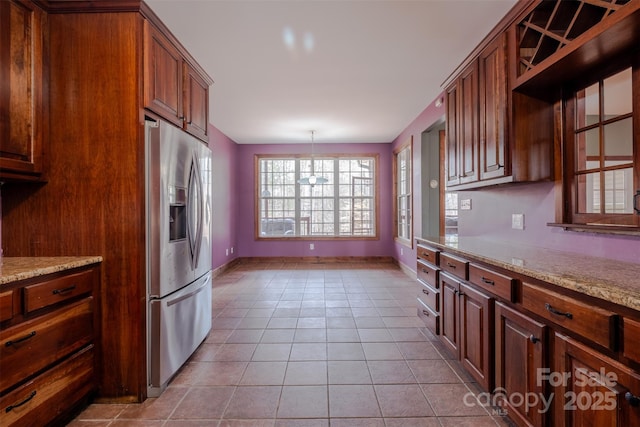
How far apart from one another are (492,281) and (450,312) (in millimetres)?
695

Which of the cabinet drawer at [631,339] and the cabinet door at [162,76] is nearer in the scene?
the cabinet drawer at [631,339]

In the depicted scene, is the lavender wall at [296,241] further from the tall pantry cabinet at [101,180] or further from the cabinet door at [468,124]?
the tall pantry cabinet at [101,180]

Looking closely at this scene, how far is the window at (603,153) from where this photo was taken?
155 centimetres

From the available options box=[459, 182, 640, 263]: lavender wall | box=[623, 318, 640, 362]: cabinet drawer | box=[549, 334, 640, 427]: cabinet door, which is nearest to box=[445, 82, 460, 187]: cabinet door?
box=[459, 182, 640, 263]: lavender wall

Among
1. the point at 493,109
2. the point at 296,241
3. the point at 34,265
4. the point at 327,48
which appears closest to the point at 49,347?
the point at 34,265

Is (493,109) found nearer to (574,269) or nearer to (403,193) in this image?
(574,269)

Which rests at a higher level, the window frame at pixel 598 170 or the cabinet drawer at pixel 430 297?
the window frame at pixel 598 170

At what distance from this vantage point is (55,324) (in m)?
1.53

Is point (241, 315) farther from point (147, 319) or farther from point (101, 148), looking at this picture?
point (101, 148)

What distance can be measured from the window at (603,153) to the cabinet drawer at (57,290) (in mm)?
2969

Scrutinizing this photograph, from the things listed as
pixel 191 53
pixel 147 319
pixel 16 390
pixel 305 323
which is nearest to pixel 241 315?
pixel 305 323

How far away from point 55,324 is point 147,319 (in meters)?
0.45

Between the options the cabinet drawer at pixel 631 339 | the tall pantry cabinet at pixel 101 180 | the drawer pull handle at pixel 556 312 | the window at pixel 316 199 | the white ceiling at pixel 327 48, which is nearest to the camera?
the cabinet drawer at pixel 631 339

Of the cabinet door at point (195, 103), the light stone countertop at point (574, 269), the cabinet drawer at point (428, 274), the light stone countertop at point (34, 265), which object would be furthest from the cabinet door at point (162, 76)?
the cabinet drawer at point (428, 274)
